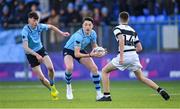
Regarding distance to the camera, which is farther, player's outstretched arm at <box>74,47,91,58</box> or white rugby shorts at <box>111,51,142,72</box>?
player's outstretched arm at <box>74,47,91,58</box>

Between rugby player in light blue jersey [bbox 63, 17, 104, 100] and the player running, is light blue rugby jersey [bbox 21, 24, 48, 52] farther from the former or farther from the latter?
the player running

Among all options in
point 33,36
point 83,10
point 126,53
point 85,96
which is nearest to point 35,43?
point 33,36

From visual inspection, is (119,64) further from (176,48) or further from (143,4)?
(143,4)

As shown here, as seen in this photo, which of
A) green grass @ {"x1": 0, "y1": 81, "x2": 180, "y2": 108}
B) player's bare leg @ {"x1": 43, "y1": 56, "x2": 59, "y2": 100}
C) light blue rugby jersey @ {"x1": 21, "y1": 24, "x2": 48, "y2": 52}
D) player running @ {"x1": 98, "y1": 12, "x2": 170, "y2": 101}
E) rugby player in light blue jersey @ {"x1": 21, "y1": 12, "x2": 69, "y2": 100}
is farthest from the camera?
light blue rugby jersey @ {"x1": 21, "y1": 24, "x2": 48, "y2": 52}

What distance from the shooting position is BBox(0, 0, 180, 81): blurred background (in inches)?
1169

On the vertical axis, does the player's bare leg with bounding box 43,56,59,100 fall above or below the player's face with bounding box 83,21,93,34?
below

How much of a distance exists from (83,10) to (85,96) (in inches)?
472

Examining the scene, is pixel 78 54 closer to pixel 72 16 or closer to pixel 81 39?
pixel 81 39

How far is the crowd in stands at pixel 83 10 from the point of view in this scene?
105 feet

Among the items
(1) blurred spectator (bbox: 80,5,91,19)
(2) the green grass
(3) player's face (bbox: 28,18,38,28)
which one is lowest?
(2) the green grass

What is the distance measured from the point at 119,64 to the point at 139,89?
5889 mm

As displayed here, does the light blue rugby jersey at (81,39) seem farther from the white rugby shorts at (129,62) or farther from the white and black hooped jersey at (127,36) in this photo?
the white and black hooped jersey at (127,36)

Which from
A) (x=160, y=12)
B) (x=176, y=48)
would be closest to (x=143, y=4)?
(x=160, y=12)

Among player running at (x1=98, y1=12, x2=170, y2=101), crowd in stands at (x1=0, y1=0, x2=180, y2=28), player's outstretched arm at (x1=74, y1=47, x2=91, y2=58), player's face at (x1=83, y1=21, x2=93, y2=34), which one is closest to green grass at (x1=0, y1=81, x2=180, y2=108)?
player running at (x1=98, y1=12, x2=170, y2=101)
